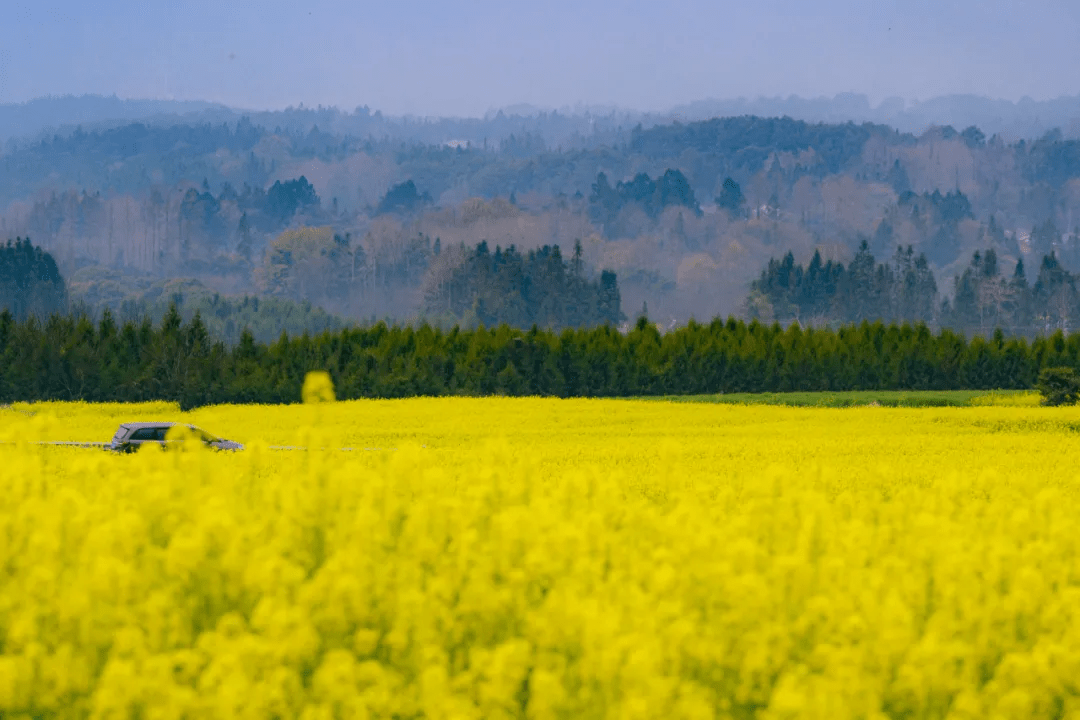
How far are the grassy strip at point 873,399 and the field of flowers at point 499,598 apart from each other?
2849cm

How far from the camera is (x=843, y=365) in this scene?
44969 millimetres

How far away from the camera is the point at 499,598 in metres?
7.20

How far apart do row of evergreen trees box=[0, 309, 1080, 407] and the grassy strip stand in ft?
7.46

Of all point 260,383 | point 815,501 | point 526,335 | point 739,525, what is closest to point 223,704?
point 739,525

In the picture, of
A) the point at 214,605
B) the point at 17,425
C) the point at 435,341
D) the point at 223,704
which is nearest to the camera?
the point at 223,704

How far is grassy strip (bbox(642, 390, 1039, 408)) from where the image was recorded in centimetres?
3841

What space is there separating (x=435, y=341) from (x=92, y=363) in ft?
38.9

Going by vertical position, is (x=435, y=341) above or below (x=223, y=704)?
above

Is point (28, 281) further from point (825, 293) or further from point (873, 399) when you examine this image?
point (873, 399)

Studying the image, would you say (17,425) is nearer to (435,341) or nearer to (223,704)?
(223,704)

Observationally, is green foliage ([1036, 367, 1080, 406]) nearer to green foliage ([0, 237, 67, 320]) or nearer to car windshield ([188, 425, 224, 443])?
car windshield ([188, 425, 224, 443])

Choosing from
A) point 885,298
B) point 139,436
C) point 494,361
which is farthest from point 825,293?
point 139,436

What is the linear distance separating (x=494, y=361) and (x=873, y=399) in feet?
44.1

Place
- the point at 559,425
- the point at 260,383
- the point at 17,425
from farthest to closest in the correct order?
1. the point at 260,383
2. the point at 559,425
3. the point at 17,425
